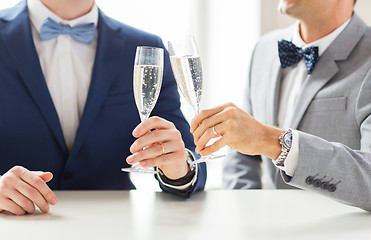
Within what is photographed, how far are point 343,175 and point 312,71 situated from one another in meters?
0.80

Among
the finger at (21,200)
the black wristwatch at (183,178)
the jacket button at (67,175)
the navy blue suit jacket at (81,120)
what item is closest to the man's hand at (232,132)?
the black wristwatch at (183,178)

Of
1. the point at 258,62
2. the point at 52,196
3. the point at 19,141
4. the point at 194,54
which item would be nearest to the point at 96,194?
the point at 52,196

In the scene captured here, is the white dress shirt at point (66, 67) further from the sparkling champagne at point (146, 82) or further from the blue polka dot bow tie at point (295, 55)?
the blue polka dot bow tie at point (295, 55)

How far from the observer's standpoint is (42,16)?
1.86 m

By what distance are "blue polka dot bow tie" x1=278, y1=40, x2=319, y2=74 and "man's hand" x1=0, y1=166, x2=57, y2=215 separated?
4.22 feet

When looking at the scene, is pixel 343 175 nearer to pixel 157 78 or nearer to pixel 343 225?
pixel 343 225

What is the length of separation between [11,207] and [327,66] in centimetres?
140

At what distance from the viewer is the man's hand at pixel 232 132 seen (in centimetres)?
133

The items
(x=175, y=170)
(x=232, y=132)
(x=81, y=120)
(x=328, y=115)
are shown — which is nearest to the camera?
(x=232, y=132)

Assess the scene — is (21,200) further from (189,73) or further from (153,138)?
(189,73)

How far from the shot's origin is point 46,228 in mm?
1135

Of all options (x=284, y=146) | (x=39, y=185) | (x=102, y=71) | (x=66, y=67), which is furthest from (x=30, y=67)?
(x=284, y=146)

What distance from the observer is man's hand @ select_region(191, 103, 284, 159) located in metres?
1.33

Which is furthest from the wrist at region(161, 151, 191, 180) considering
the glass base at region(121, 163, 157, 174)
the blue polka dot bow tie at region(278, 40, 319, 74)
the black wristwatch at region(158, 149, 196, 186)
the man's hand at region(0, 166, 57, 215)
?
the blue polka dot bow tie at region(278, 40, 319, 74)
